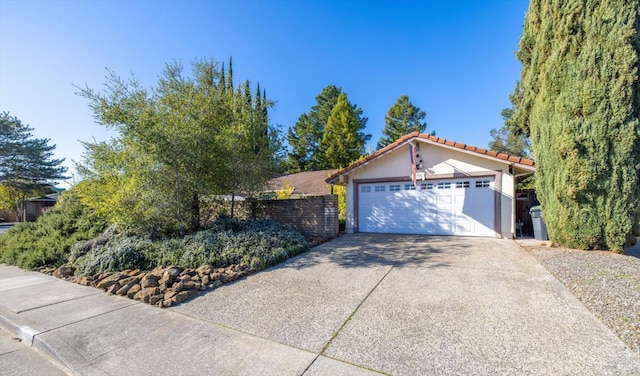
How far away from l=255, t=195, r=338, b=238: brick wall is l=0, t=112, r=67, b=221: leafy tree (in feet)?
91.9

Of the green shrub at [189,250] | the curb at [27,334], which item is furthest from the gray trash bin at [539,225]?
the curb at [27,334]

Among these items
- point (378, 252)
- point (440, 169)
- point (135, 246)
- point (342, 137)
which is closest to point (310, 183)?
point (342, 137)

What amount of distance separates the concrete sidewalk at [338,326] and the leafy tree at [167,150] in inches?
87.3

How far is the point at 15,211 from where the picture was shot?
2978 centimetres

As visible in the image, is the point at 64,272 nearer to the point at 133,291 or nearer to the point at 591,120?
the point at 133,291

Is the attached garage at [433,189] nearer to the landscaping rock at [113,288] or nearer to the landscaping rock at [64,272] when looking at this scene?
the landscaping rock at [113,288]

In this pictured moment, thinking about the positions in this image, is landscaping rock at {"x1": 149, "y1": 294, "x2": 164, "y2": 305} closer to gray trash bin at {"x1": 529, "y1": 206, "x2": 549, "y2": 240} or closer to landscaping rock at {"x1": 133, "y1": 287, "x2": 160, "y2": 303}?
landscaping rock at {"x1": 133, "y1": 287, "x2": 160, "y2": 303}

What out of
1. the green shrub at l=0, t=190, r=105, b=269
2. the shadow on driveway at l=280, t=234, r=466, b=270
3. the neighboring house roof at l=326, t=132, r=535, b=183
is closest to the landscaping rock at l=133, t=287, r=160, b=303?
the shadow on driveway at l=280, t=234, r=466, b=270

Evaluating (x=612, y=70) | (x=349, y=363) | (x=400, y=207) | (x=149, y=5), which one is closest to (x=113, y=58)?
(x=149, y=5)

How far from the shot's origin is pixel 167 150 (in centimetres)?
636

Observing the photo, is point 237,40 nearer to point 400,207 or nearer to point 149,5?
point 149,5

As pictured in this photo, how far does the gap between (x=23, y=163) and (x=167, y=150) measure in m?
29.2

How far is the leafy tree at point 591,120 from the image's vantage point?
5.70 m

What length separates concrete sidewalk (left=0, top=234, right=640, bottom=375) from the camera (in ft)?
7.91
